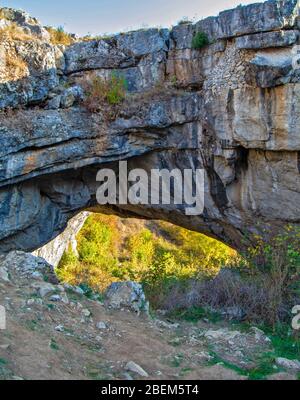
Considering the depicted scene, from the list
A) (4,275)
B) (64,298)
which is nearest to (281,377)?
(64,298)

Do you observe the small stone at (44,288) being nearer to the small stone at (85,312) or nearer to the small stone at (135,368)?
the small stone at (85,312)

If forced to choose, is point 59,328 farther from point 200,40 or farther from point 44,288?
point 200,40

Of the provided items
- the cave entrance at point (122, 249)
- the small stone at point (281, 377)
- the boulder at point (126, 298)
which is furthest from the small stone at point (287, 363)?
the cave entrance at point (122, 249)

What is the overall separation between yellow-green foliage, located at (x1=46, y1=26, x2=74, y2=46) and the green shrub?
262 cm

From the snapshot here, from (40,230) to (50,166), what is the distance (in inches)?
63.1

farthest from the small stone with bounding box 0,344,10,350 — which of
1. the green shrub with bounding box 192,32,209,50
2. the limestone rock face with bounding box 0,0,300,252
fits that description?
the green shrub with bounding box 192,32,209,50

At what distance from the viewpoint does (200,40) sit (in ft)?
22.8

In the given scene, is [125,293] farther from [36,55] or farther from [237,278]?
[36,55]

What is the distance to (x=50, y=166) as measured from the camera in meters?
7.05

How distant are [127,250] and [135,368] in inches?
400

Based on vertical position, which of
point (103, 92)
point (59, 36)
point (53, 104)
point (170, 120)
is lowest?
point (170, 120)

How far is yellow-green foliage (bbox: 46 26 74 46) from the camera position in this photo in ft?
26.1

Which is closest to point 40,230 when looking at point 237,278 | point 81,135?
point 81,135

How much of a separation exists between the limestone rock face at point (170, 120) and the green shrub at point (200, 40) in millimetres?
81
